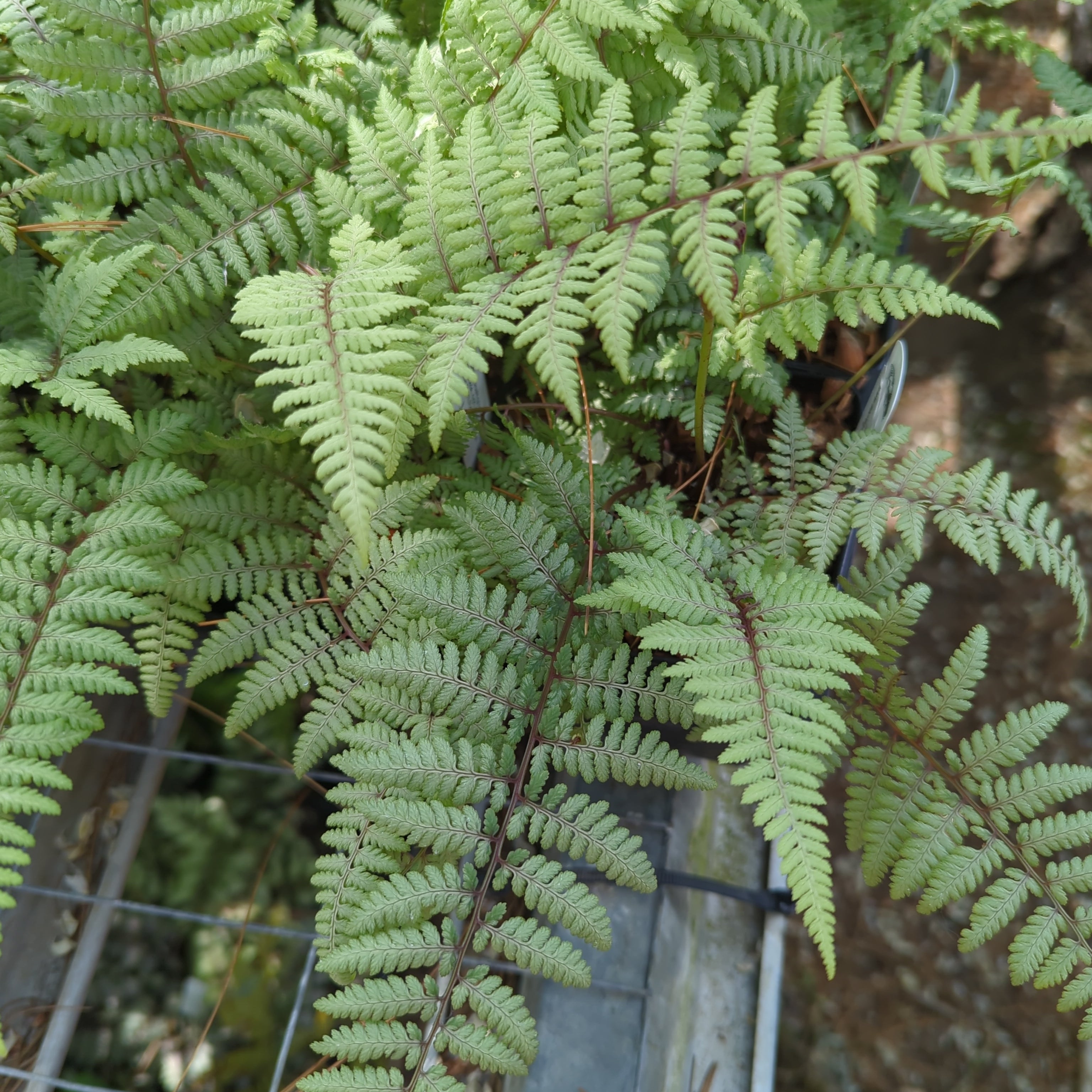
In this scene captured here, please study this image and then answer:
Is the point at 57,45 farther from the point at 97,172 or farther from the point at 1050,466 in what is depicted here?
the point at 1050,466

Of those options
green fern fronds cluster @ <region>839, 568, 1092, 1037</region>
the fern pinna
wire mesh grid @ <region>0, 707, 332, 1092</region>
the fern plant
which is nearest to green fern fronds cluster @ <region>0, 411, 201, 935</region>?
the fern plant

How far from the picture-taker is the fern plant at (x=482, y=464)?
126 cm

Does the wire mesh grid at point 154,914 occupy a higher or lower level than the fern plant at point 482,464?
lower

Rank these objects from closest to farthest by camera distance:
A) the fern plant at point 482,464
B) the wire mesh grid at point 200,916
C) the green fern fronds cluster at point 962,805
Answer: the fern plant at point 482,464 < the green fern fronds cluster at point 962,805 < the wire mesh grid at point 200,916

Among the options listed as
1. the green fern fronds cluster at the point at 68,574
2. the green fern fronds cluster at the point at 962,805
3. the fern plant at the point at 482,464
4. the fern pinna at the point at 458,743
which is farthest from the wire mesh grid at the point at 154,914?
the green fern fronds cluster at the point at 962,805

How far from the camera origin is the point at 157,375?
1.90 meters

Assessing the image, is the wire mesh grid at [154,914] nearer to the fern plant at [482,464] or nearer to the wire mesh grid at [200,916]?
the wire mesh grid at [200,916]

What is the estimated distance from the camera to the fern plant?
126 cm

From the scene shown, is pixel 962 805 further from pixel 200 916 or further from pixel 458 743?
pixel 200 916

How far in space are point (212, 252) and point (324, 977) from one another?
198 centimetres

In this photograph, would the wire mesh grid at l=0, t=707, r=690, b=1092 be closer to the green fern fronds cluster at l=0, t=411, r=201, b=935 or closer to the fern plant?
the fern plant

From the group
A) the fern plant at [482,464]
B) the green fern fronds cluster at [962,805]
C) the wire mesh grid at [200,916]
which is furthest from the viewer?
the wire mesh grid at [200,916]

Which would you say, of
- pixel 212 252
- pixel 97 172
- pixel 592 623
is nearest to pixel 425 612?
pixel 592 623

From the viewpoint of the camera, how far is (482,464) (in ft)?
6.21
